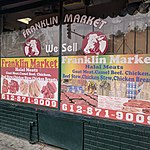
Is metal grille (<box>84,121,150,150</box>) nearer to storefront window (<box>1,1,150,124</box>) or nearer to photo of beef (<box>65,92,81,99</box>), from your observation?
storefront window (<box>1,1,150,124</box>)

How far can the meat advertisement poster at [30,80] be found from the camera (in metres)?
4.37

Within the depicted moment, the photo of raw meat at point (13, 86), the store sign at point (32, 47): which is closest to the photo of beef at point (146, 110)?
the store sign at point (32, 47)

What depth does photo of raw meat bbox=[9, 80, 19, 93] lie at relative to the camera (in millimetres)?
4891

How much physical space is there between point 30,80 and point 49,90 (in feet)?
1.78

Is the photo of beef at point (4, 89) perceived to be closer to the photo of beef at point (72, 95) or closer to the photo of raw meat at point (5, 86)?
the photo of raw meat at point (5, 86)

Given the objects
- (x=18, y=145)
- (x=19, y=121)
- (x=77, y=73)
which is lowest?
(x=18, y=145)

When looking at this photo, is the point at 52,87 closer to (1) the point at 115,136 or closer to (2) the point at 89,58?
(2) the point at 89,58

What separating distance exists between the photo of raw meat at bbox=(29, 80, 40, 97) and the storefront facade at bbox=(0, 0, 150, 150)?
0.02m

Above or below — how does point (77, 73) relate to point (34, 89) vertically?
above

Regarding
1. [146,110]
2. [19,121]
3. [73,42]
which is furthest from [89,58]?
[19,121]

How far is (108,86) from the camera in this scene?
3734mm

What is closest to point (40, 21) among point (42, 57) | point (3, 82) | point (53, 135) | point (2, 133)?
point (42, 57)

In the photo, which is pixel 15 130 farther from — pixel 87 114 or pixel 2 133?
pixel 87 114

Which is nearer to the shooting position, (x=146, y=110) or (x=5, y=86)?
(x=146, y=110)
